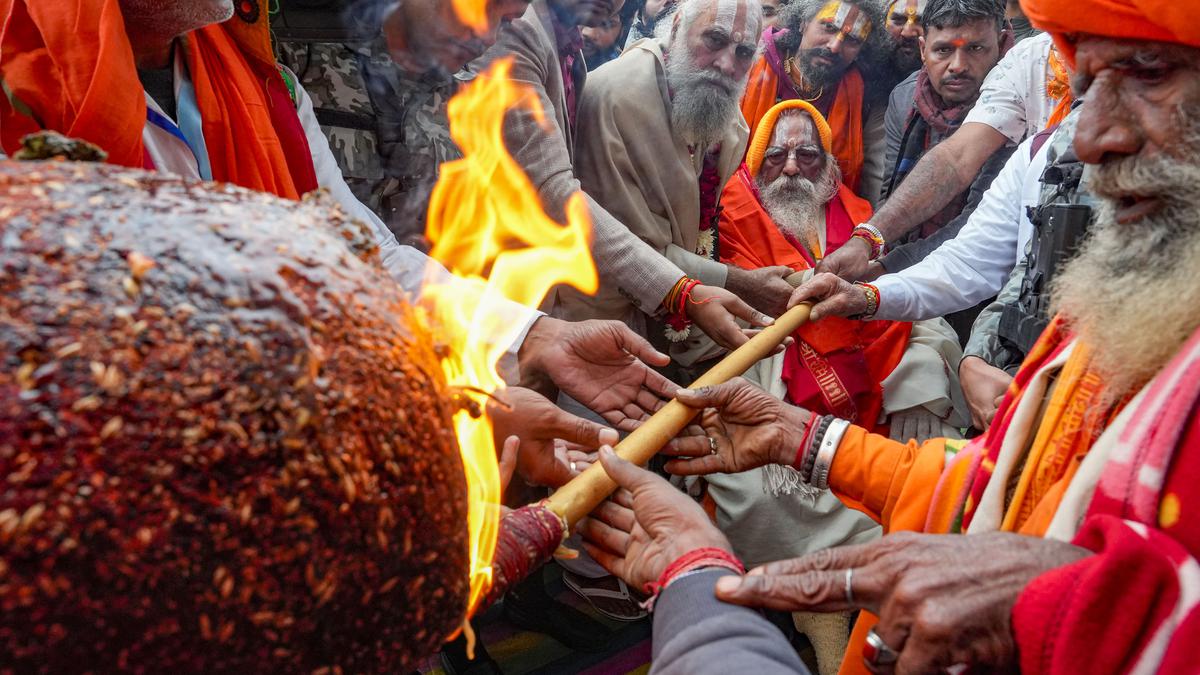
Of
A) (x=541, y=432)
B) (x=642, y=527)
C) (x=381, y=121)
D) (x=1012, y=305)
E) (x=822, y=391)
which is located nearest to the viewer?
(x=642, y=527)

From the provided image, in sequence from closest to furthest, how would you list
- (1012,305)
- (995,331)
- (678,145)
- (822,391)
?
(1012,305) → (995,331) → (822,391) → (678,145)

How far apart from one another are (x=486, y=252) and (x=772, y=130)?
3.41 metres

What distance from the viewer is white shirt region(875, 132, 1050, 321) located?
3875mm

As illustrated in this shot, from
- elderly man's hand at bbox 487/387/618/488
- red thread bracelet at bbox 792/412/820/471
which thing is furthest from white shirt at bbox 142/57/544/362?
red thread bracelet at bbox 792/412/820/471

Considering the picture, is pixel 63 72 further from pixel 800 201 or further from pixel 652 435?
pixel 800 201

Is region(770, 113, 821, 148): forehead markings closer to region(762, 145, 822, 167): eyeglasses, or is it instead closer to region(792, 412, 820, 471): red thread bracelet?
region(762, 145, 822, 167): eyeglasses

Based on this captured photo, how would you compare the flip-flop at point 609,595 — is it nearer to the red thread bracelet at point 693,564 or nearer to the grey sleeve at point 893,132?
the red thread bracelet at point 693,564

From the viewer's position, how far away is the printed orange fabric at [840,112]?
5.98m

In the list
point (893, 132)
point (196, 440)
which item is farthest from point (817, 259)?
point (196, 440)

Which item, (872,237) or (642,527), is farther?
(872,237)

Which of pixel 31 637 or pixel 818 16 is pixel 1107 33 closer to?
pixel 31 637

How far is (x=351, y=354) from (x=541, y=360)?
2074 millimetres

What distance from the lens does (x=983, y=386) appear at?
11.5 feet

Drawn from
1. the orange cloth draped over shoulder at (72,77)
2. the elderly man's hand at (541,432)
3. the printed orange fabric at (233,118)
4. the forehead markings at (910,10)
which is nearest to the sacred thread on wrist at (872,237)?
the forehead markings at (910,10)
